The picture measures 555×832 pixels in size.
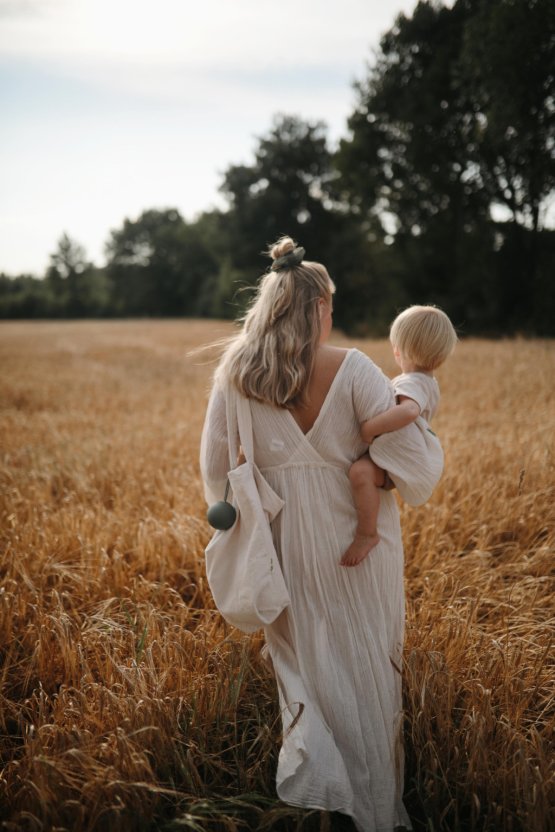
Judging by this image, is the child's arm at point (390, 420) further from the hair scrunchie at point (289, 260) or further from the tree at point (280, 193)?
the tree at point (280, 193)

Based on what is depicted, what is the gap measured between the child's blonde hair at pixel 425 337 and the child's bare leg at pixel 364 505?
1.54 ft

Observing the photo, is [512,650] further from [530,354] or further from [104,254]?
[104,254]

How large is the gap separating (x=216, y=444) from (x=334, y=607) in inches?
29.4

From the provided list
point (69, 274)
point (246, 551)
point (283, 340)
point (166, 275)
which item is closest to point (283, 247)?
point (283, 340)

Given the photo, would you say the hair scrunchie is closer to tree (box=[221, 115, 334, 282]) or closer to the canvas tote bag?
the canvas tote bag

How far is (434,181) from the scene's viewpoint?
21.7 m

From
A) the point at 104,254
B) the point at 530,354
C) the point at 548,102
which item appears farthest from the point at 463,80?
the point at 104,254

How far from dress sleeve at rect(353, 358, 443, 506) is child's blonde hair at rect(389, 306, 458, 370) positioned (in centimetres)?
26

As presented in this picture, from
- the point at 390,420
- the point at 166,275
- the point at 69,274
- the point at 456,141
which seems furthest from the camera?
the point at 69,274

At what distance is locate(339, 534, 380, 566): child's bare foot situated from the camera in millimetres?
1858

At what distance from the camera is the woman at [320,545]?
5.72 feet

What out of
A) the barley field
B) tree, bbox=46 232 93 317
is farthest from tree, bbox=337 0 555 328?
tree, bbox=46 232 93 317

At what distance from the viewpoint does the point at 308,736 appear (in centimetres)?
173

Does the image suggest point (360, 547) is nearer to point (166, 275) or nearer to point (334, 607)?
point (334, 607)
